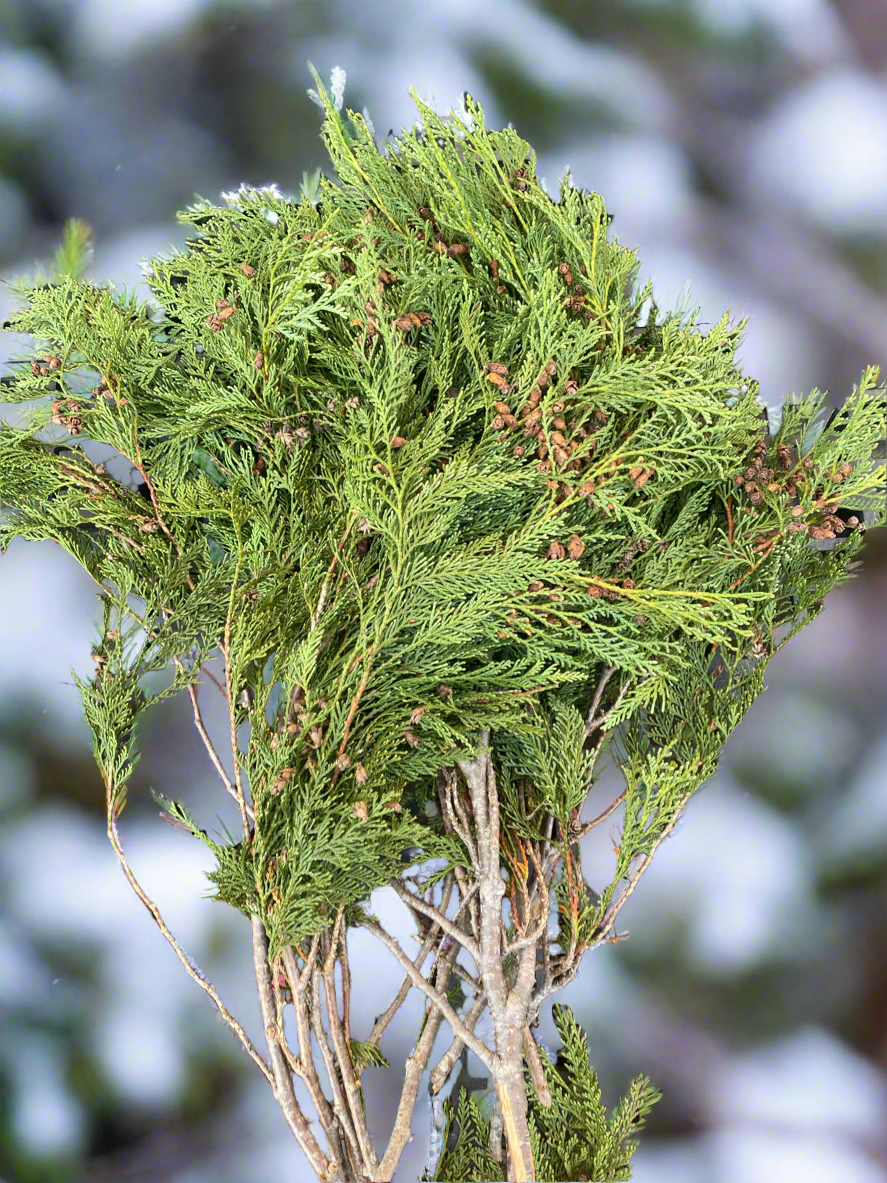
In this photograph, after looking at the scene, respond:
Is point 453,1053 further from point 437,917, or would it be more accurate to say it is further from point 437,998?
point 437,917

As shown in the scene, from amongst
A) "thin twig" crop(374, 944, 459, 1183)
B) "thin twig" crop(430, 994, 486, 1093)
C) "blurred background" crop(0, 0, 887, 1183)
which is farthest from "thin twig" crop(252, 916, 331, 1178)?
"blurred background" crop(0, 0, 887, 1183)

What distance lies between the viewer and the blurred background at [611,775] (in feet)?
4.49

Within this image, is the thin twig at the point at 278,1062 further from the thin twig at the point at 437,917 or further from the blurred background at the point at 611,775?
the blurred background at the point at 611,775

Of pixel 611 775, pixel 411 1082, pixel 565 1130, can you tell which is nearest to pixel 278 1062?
pixel 411 1082

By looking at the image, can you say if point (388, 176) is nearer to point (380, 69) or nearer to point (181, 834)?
point (380, 69)

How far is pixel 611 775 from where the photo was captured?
1401 mm

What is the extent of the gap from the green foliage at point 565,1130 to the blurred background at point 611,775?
0.08 meters

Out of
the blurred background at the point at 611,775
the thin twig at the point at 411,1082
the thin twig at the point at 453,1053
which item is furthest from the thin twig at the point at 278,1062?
the blurred background at the point at 611,775

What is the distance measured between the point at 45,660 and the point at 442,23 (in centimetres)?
122

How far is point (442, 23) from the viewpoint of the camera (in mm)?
1448

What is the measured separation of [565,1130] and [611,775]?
492 millimetres

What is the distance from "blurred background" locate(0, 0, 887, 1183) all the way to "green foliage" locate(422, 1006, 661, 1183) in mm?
79

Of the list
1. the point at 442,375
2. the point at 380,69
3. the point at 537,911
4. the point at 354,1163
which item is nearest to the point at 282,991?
the point at 354,1163

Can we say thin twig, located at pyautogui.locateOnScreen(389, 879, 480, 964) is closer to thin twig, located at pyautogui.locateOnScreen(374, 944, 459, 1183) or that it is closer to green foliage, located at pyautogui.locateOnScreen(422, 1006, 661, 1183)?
thin twig, located at pyautogui.locateOnScreen(374, 944, 459, 1183)
